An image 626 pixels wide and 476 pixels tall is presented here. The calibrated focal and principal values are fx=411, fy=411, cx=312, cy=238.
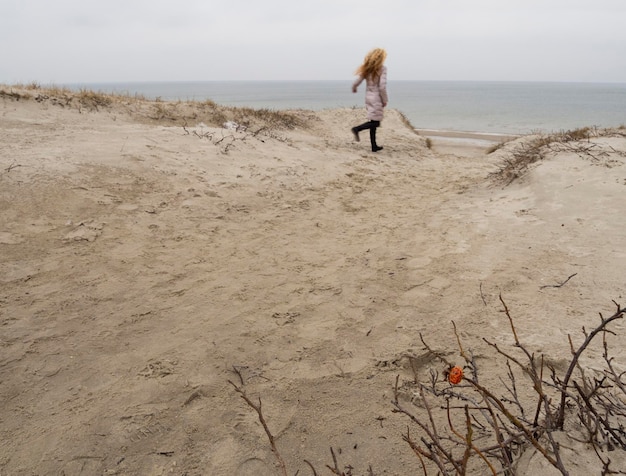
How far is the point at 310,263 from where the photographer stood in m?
3.87

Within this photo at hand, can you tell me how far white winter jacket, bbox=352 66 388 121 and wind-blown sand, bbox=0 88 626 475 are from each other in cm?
275

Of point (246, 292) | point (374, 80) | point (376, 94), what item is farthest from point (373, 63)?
point (246, 292)

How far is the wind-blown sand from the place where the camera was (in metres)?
2.09

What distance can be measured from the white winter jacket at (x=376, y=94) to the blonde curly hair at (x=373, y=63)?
9 centimetres

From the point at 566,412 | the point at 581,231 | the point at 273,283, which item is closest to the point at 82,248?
the point at 273,283

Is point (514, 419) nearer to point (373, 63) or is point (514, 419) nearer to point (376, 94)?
point (376, 94)

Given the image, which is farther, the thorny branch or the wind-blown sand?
the wind-blown sand

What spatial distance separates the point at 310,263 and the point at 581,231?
258 cm

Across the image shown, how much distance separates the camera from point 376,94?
818 cm

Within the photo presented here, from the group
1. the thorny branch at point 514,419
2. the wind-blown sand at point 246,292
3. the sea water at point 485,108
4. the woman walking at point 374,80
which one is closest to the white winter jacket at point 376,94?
the woman walking at point 374,80

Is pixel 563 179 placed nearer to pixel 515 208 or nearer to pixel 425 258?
pixel 515 208

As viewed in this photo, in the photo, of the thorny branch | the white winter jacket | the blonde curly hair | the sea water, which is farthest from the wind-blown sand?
the sea water

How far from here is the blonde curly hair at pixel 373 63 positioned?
8023 millimetres

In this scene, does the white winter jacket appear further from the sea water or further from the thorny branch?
the thorny branch
